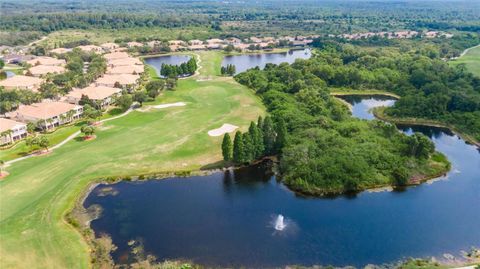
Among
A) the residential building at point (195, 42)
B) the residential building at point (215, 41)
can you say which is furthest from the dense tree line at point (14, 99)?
the residential building at point (215, 41)

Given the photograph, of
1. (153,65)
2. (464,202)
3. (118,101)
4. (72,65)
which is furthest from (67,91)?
(464,202)

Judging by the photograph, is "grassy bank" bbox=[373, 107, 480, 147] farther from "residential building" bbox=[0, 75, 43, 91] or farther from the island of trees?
"residential building" bbox=[0, 75, 43, 91]

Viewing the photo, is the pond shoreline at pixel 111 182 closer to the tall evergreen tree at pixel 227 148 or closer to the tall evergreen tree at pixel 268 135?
the tall evergreen tree at pixel 227 148

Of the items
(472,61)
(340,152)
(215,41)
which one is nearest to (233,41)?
(215,41)

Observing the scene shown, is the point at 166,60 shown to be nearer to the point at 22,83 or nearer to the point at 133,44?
the point at 133,44

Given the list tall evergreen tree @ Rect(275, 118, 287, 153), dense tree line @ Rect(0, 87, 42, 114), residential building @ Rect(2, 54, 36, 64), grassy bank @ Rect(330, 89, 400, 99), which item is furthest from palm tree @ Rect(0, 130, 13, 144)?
residential building @ Rect(2, 54, 36, 64)
